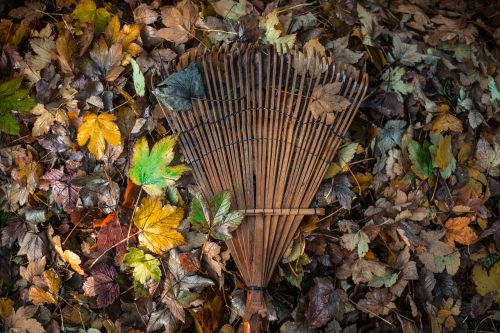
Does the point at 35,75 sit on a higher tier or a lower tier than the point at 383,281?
higher

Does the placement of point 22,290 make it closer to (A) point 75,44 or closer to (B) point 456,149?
(A) point 75,44

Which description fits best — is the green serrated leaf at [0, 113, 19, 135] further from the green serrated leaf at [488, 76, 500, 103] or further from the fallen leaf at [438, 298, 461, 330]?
the green serrated leaf at [488, 76, 500, 103]

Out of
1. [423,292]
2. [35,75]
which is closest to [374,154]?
[423,292]

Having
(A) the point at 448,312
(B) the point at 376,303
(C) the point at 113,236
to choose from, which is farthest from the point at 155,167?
(A) the point at 448,312

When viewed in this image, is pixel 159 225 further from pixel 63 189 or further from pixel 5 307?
pixel 5 307

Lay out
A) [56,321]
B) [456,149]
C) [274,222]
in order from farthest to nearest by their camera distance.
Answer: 1. [456,149]
2. [56,321]
3. [274,222]

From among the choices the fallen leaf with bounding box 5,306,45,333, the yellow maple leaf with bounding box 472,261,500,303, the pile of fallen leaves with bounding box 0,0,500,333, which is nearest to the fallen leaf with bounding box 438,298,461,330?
the pile of fallen leaves with bounding box 0,0,500,333

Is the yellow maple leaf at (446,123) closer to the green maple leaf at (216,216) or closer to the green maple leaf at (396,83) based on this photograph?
the green maple leaf at (396,83)

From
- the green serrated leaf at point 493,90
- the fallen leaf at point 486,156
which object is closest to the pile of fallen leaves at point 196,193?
the fallen leaf at point 486,156
